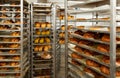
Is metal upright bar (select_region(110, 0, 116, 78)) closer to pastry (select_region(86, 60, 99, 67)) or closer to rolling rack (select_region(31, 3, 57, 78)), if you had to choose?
pastry (select_region(86, 60, 99, 67))

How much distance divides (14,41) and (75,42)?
129 cm

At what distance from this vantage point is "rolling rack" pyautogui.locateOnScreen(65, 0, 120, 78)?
1.93m

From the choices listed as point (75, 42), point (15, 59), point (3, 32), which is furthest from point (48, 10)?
point (75, 42)

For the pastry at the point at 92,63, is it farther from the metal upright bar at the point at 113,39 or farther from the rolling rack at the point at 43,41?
the rolling rack at the point at 43,41

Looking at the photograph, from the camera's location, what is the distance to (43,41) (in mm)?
5062

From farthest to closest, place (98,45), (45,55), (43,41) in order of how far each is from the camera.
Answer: (45,55)
(43,41)
(98,45)

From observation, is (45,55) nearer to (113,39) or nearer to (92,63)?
(92,63)

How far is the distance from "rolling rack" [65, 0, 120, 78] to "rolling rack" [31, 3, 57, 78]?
1610mm

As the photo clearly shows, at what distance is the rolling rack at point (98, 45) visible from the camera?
1928 millimetres

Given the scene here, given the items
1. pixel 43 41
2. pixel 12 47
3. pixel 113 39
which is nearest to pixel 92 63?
pixel 113 39

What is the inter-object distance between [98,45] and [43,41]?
2743 millimetres

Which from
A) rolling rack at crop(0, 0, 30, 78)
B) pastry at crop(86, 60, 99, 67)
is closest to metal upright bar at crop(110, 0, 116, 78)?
pastry at crop(86, 60, 99, 67)

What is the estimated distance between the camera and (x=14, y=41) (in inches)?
153

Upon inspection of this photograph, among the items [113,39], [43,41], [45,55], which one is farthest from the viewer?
[45,55]
